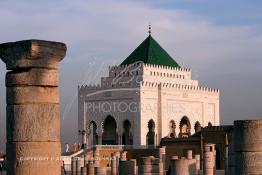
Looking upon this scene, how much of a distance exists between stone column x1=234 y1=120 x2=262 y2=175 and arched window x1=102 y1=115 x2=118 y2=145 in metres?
30.6

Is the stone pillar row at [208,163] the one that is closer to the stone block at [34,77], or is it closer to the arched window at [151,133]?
the arched window at [151,133]

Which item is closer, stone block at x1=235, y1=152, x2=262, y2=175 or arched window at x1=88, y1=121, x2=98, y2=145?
stone block at x1=235, y1=152, x2=262, y2=175

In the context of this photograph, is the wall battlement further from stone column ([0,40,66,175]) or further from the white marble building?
stone column ([0,40,66,175])

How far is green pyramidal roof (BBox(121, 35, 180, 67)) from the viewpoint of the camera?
128 feet

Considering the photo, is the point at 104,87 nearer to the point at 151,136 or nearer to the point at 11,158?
the point at 151,136

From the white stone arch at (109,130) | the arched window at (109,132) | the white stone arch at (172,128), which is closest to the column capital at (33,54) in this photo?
the white stone arch at (172,128)

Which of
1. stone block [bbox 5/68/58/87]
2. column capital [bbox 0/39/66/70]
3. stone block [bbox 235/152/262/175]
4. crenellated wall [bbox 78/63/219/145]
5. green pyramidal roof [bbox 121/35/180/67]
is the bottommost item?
stone block [bbox 235/152/262/175]

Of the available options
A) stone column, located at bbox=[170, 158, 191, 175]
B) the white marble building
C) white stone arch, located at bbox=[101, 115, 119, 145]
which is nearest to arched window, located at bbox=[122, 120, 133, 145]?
the white marble building

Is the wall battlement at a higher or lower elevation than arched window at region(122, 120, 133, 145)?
higher

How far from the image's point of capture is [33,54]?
5.64 metres

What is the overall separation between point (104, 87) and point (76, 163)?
12.8 metres

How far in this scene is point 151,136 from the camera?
124ft

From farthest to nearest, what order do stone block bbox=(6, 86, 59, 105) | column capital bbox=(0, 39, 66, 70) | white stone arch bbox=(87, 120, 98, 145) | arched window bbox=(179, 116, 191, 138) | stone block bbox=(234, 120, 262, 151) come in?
arched window bbox=(179, 116, 191, 138) → white stone arch bbox=(87, 120, 98, 145) → stone block bbox=(234, 120, 262, 151) → stone block bbox=(6, 86, 59, 105) → column capital bbox=(0, 39, 66, 70)

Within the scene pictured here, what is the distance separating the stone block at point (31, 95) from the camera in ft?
18.8
